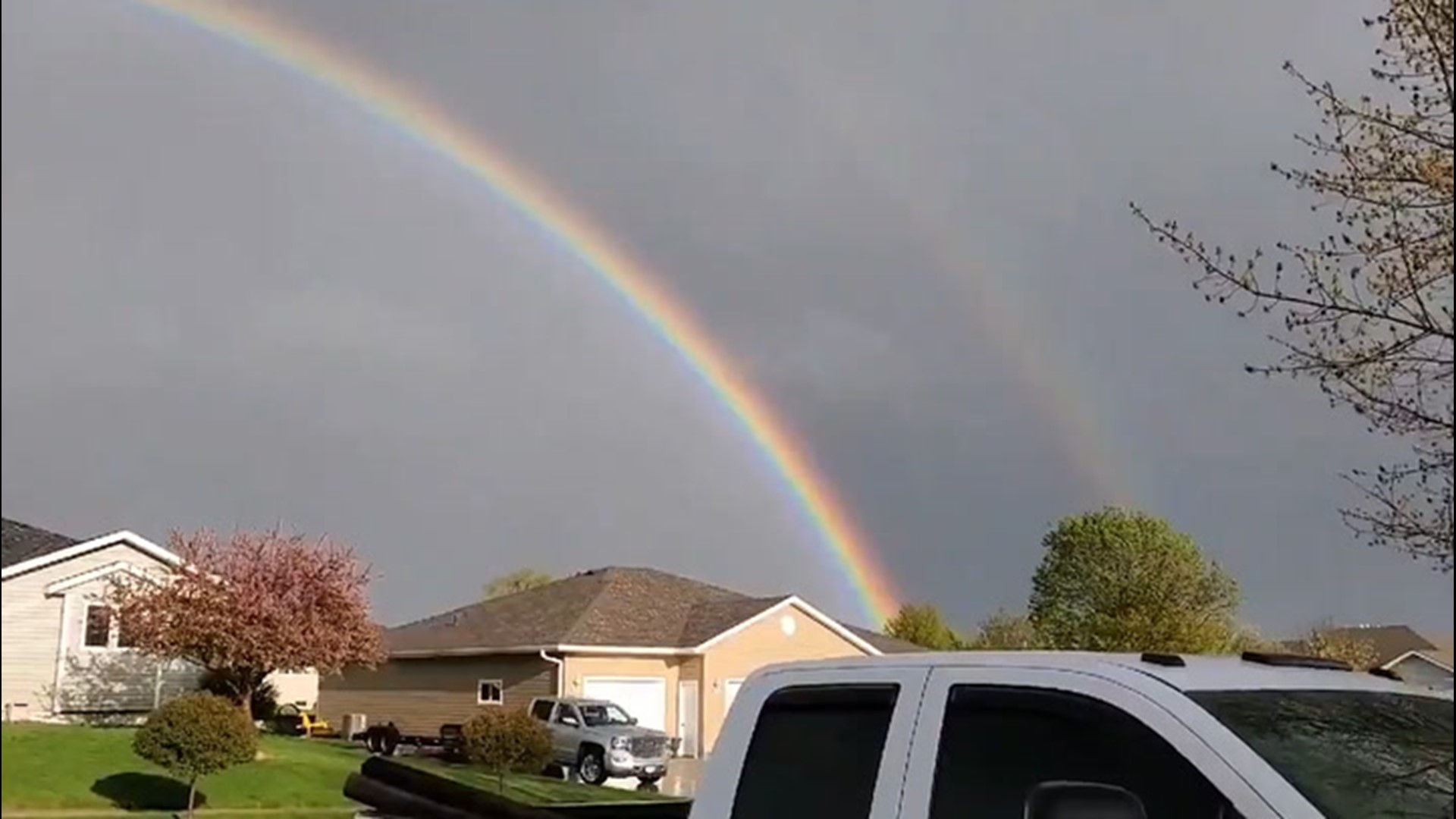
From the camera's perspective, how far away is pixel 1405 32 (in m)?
5.64

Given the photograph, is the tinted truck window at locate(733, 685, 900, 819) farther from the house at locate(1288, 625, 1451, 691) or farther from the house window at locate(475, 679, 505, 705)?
the house window at locate(475, 679, 505, 705)

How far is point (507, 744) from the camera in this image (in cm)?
1784

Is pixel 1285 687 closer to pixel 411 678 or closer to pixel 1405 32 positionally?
pixel 1405 32

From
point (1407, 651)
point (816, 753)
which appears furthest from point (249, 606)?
point (816, 753)

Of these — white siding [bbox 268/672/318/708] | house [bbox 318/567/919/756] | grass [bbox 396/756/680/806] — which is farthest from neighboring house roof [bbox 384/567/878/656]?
grass [bbox 396/756/680/806]

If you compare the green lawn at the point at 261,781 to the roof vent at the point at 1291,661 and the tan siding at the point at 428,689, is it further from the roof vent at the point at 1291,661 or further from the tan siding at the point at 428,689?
the tan siding at the point at 428,689

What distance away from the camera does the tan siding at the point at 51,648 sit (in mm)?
2320

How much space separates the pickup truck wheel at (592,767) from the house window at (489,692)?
692 centimetres

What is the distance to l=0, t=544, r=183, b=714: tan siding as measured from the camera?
2.32 metres

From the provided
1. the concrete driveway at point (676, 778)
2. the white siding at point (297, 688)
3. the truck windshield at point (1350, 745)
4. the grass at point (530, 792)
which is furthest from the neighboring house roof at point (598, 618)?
the truck windshield at point (1350, 745)

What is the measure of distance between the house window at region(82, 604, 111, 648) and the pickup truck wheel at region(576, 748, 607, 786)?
→ 23.8 feet

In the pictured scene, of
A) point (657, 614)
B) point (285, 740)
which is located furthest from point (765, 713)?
point (657, 614)

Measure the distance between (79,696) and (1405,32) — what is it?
13.0m

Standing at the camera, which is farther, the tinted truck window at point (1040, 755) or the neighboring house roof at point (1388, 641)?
the neighboring house roof at point (1388, 641)
